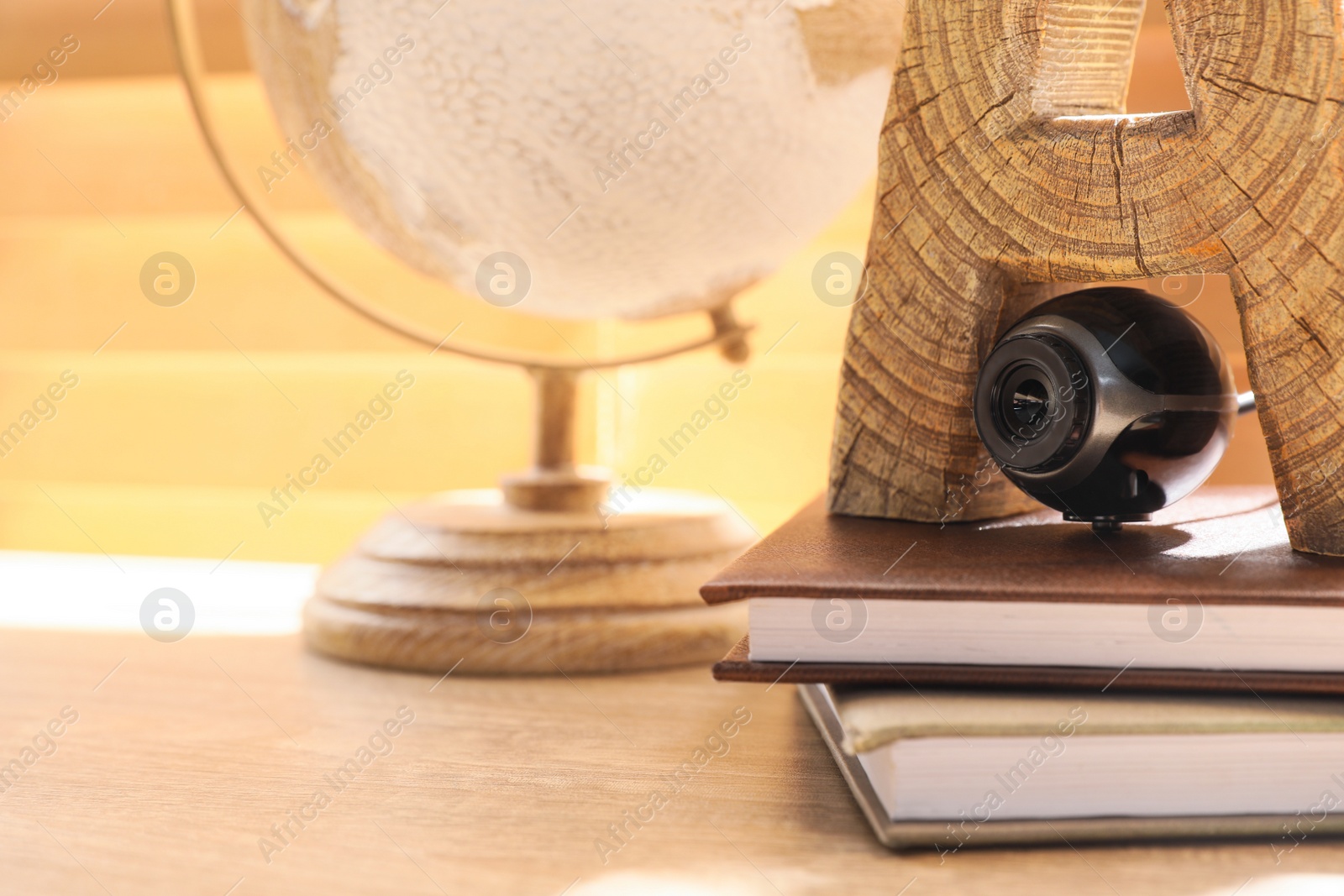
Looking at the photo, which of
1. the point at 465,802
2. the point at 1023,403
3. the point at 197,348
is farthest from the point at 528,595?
the point at 197,348

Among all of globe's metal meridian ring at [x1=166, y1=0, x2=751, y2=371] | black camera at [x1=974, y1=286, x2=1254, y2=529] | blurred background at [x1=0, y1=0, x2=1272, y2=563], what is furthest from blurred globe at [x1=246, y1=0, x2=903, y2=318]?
blurred background at [x1=0, y1=0, x2=1272, y2=563]

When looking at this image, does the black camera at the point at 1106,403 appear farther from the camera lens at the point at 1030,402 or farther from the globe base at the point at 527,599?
the globe base at the point at 527,599

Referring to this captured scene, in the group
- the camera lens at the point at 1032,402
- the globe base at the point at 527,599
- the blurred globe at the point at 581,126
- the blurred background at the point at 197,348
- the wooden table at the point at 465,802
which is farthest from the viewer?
the blurred background at the point at 197,348

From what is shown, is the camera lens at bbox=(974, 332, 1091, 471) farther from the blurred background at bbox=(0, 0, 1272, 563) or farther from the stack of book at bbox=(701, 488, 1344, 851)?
the blurred background at bbox=(0, 0, 1272, 563)

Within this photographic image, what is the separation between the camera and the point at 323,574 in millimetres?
941

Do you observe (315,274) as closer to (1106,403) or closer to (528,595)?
(528,595)

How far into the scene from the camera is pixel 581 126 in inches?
28.9

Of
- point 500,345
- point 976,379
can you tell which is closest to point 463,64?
point 976,379

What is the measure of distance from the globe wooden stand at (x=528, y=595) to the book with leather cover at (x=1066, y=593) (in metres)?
0.26

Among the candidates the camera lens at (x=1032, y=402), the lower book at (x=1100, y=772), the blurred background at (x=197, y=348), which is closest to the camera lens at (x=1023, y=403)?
the camera lens at (x=1032, y=402)

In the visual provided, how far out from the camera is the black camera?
61 cm

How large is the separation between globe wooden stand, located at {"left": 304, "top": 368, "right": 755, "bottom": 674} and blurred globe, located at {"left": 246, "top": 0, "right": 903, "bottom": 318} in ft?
0.62

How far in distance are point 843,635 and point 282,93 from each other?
580 millimetres

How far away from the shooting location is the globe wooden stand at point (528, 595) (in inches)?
33.2
